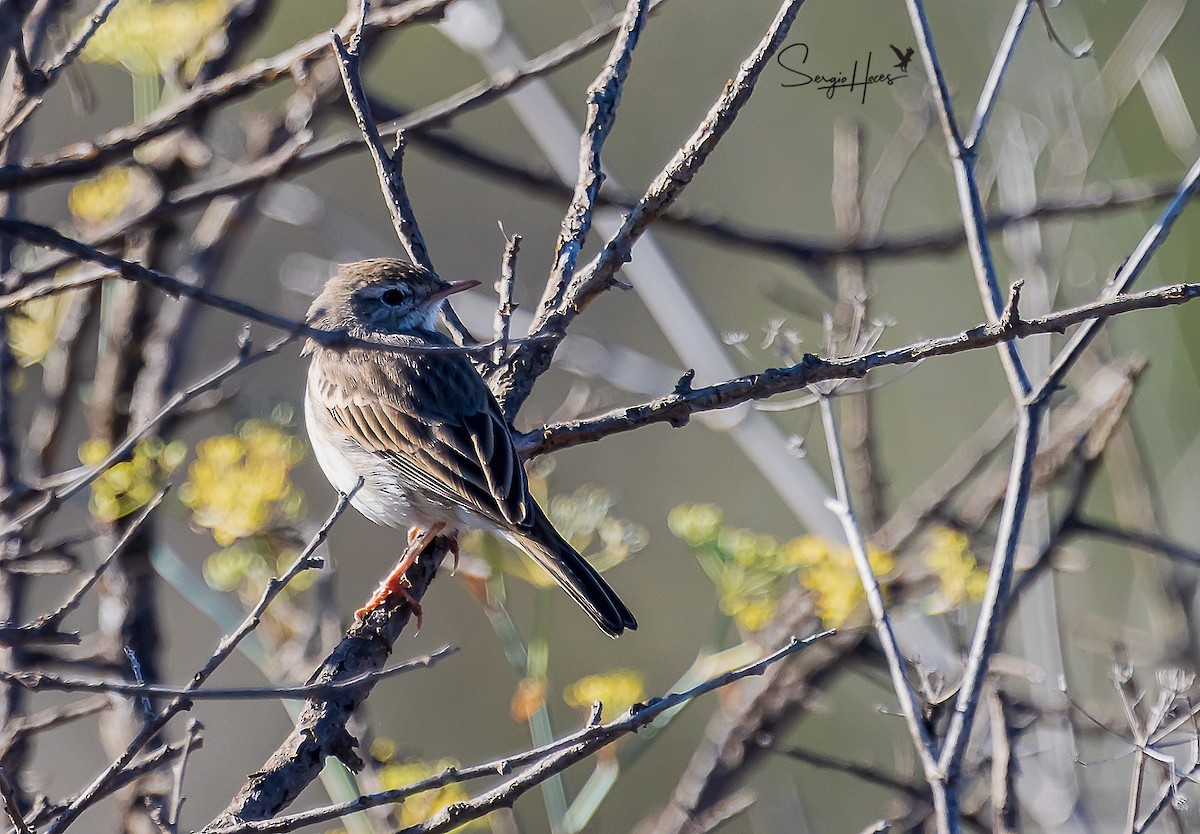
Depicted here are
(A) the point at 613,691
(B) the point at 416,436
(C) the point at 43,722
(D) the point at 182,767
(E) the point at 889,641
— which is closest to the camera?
(D) the point at 182,767

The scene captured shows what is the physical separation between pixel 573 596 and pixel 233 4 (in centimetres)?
222

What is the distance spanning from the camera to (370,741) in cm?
356

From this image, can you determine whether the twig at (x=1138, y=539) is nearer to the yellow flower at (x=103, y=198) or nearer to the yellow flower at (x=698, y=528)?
the yellow flower at (x=698, y=528)

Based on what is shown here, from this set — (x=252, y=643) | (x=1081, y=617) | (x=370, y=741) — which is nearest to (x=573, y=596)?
(x=370, y=741)

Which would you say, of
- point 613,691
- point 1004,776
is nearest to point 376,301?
point 613,691

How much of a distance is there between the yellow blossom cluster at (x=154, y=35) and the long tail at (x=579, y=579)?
6.02 feet

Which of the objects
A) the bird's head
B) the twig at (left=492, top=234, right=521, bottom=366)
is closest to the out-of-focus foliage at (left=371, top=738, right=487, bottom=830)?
the twig at (left=492, top=234, right=521, bottom=366)

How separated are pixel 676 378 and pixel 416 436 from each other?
269cm

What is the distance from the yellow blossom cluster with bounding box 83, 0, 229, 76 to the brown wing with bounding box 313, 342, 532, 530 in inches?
42.7

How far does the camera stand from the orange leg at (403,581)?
349 centimetres

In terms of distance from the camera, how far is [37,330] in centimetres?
398

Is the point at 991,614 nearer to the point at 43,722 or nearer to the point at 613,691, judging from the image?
the point at 613,691

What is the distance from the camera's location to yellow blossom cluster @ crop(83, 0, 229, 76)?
367cm

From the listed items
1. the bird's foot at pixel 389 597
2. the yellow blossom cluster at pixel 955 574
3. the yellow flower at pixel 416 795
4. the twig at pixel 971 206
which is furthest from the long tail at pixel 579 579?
the twig at pixel 971 206
